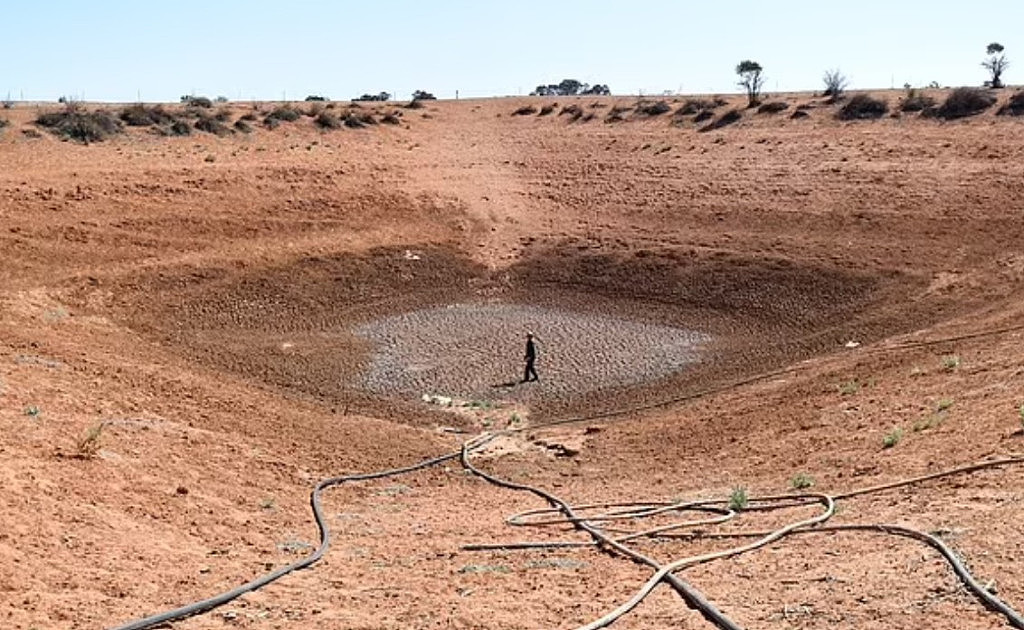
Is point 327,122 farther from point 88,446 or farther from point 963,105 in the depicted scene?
point 88,446

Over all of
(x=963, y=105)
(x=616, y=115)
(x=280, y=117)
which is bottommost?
(x=280, y=117)

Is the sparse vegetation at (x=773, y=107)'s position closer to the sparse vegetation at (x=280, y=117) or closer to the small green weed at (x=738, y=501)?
the sparse vegetation at (x=280, y=117)

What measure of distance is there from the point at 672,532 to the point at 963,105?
35889 millimetres

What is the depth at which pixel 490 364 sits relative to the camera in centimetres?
2170

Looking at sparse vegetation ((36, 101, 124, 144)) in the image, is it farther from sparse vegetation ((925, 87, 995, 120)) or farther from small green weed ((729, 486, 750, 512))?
small green weed ((729, 486, 750, 512))

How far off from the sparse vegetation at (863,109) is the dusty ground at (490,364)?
1.30 m

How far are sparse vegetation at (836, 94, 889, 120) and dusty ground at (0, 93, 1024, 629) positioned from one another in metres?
1.30

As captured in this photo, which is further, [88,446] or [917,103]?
[917,103]

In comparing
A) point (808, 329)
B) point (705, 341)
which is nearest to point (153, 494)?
point (705, 341)

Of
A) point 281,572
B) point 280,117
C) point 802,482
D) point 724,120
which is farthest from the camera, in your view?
point 280,117

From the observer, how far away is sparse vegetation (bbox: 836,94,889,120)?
142ft

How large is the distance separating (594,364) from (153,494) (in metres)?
11.9

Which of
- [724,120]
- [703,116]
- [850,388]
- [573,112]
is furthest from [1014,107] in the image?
[850,388]

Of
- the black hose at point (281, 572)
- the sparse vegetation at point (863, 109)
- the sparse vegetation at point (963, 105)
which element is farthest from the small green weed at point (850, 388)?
the sparse vegetation at point (863, 109)
